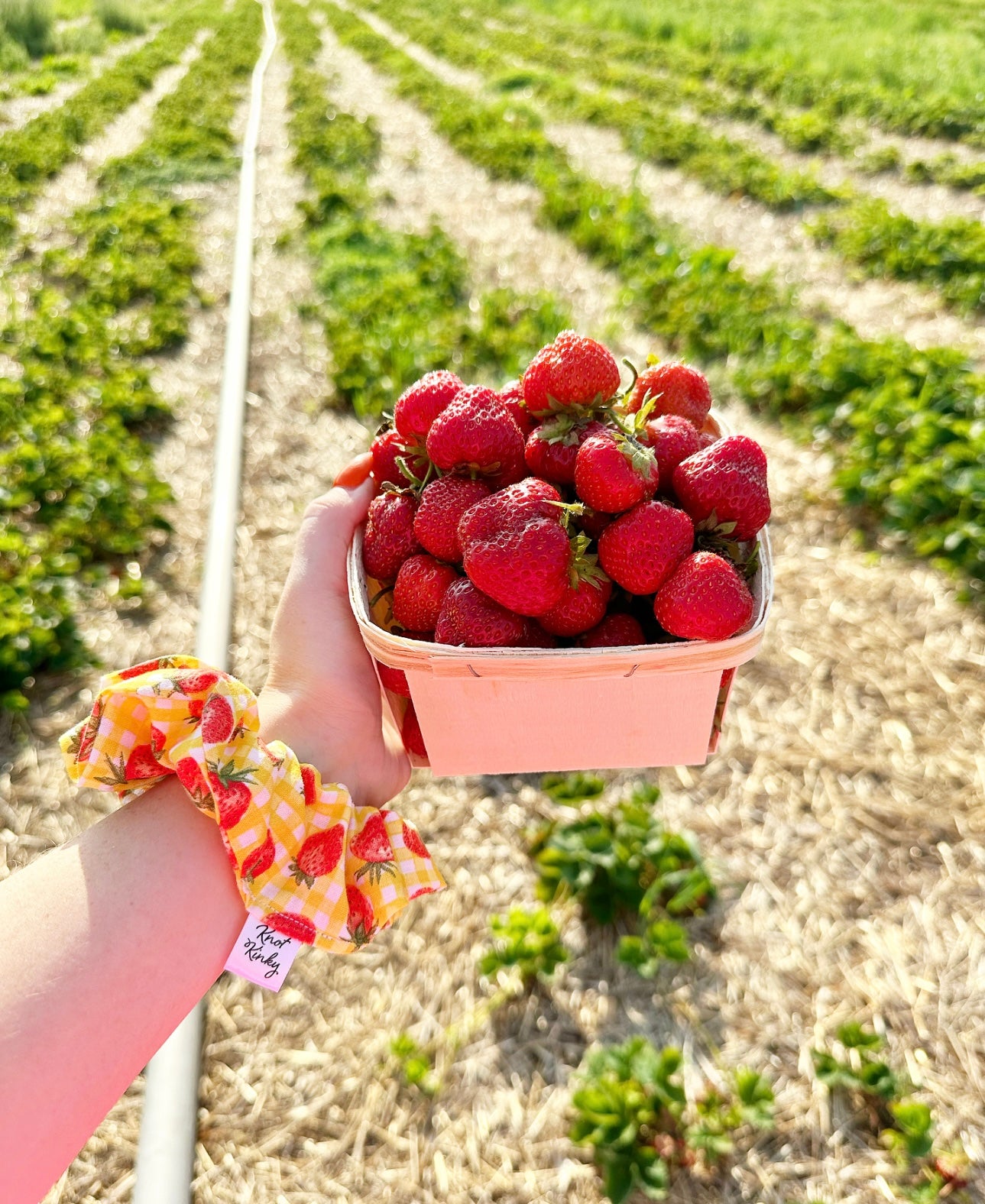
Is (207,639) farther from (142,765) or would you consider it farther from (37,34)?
(37,34)

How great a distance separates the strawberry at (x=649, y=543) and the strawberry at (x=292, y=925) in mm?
743

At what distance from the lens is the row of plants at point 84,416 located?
134 inches

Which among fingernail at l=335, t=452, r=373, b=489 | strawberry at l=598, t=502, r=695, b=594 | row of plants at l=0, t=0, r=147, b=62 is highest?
strawberry at l=598, t=502, r=695, b=594

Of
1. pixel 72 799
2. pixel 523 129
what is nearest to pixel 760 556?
pixel 72 799

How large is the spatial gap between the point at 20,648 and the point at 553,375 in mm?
2435

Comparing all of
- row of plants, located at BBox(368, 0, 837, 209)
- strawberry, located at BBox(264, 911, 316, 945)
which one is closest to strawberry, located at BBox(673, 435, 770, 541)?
strawberry, located at BBox(264, 911, 316, 945)

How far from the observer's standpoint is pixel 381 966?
2447 millimetres

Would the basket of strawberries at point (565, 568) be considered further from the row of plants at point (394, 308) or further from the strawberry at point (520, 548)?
the row of plants at point (394, 308)

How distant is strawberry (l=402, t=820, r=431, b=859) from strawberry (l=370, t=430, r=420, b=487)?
2.16 ft

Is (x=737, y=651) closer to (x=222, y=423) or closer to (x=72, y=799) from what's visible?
(x=72, y=799)

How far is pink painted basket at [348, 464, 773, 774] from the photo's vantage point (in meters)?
1.35

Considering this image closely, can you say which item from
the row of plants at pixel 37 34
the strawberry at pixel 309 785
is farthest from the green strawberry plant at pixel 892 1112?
the row of plants at pixel 37 34

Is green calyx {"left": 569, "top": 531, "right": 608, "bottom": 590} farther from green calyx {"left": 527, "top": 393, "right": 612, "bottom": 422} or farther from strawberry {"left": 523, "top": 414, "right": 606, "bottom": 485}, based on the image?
green calyx {"left": 527, "top": 393, "right": 612, "bottom": 422}

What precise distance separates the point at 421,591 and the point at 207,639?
6.00ft
